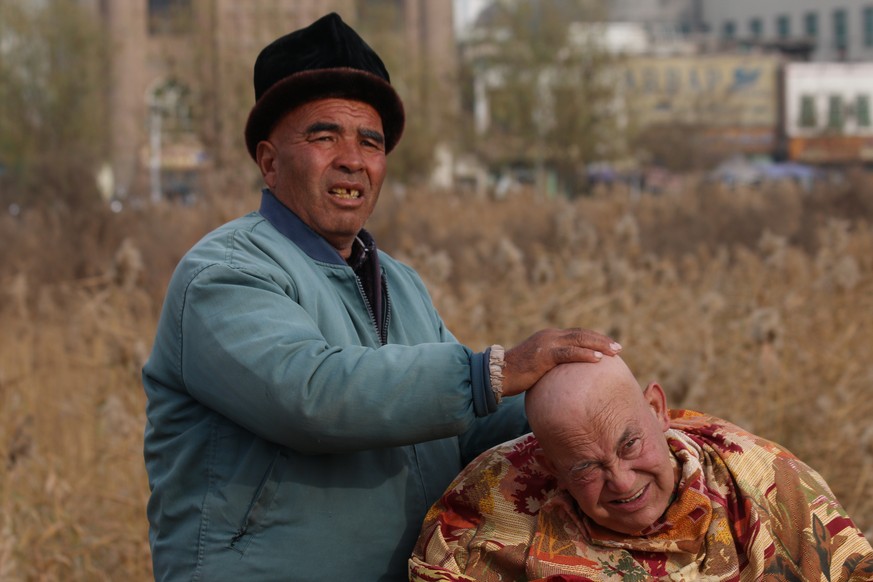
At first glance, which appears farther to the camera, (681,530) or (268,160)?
(268,160)

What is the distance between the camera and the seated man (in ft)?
8.47

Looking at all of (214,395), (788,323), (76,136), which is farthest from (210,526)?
(76,136)

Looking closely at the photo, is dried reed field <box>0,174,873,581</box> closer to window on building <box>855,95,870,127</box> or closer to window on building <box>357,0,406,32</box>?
window on building <box>357,0,406,32</box>

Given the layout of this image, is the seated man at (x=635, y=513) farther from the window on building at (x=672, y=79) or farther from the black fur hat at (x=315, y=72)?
the window on building at (x=672, y=79)

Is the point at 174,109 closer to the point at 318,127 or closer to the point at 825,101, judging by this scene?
the point at 318,127

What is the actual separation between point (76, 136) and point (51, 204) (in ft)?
37.3

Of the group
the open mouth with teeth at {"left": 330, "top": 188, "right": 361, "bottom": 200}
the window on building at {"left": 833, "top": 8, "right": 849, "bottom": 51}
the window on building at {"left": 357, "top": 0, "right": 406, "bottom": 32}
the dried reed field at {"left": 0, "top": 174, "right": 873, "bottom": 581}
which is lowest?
the dried reed field at {"left": 0, "top": 174, "right": 873, "bottom": 581}

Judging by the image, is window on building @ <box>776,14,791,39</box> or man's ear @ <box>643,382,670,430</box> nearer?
man's ear @ <box>643,382,670,430</box>

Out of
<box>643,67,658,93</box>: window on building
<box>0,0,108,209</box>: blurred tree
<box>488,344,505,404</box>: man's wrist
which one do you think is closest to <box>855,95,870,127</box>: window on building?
<box>643,67,658,93</box>: window on building

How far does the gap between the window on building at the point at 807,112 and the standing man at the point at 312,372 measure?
175ft

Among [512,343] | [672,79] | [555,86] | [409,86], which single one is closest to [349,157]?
[512,343]

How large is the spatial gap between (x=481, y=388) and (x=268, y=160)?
96 centimetres

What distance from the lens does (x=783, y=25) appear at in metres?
71.1

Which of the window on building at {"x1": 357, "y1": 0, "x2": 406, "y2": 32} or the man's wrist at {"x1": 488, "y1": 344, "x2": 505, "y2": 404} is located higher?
the window on building at {"x1": 357, "y1": 0, "x2": 406, "y2": 32}
